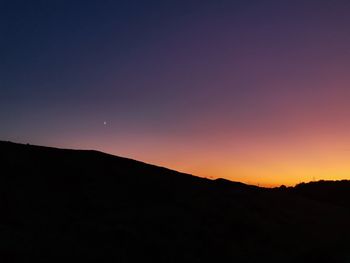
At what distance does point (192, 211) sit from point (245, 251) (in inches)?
168

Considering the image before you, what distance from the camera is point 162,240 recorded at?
59.7ft

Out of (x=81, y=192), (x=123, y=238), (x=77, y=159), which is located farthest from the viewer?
(x=77, y=159)

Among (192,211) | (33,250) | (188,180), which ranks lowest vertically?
(33,250)

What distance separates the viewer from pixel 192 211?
23125 millimetres

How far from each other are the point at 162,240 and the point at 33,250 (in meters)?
5.67

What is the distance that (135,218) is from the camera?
1997cm

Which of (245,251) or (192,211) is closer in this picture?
(245,251)

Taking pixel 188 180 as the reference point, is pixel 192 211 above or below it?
below

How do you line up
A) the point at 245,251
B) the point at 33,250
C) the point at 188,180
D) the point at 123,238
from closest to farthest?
the point at 33,250 → the point at 123,238 → the point at 245,251 → the point at 188,180

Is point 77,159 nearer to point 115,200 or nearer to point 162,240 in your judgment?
point 115,200

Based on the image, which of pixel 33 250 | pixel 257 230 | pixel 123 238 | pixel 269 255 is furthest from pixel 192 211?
pixel 33 250

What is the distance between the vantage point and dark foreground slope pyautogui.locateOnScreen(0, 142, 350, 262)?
1600 cm

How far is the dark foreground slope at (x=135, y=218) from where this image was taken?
16.0 meters

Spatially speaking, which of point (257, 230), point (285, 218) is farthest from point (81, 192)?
point (285, 218)
